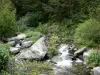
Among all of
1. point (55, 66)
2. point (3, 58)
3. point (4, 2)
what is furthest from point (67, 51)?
point (4, 2)

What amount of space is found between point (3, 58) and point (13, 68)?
0.70 m

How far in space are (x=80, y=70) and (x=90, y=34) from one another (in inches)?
123

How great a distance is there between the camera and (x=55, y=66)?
11.9 metres

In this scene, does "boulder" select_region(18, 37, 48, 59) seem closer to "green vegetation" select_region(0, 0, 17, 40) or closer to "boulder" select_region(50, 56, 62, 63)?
"boulder" select_region(50, 56, 62, 63)

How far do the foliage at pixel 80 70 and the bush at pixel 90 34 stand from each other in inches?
79.6

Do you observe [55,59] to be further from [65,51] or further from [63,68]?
[63,68]

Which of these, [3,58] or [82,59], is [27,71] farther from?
[82,59]

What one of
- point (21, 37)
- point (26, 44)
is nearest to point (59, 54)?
point (26, 44)

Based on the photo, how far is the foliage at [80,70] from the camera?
10809mm

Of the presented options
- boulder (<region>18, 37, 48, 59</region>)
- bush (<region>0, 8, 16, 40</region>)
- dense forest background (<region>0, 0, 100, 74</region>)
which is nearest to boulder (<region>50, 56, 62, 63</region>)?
dense forest background (<region>0, 0, 100, 74</region>)

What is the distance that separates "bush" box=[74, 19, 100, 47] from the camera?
529 inches

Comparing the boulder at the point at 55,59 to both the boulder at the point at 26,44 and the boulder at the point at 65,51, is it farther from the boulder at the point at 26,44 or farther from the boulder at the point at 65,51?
the boulder at the point at 26,44

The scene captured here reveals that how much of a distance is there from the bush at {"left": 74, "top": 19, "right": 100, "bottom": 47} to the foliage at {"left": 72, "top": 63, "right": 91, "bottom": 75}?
202 cm

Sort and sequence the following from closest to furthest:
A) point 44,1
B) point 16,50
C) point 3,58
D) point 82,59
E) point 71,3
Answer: point 3,58 → point 82,59 → point 16,50 → point 71,3 → point 44,1
